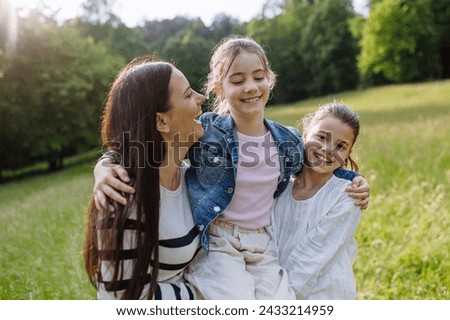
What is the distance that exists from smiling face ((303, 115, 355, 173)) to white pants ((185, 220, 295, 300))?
0.47 meters

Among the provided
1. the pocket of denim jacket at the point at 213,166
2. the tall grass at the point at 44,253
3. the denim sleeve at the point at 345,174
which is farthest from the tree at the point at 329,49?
the pocket of denim jacket at the point at 213,166

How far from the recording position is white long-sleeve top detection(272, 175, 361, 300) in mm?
2395

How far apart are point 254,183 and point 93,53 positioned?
54.8 feet

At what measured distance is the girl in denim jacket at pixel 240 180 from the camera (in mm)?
2305

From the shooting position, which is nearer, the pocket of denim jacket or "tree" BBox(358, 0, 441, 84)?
the pocket of denim jacket

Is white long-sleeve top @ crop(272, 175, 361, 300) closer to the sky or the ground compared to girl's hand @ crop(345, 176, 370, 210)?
closer to the ground

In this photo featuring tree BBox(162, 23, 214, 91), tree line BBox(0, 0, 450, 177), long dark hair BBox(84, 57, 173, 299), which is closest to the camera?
long dark hair BBox(84, 57, 173, 299)

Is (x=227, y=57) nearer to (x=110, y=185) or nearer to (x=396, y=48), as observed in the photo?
(x=110, y=185)

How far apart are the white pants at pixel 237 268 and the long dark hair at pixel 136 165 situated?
10.3 inches

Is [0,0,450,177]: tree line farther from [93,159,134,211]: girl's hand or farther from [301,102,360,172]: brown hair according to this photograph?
[93,159,134,211]: girl's hand

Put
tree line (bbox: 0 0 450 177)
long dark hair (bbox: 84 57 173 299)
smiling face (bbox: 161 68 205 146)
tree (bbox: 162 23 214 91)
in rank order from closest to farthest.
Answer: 1. long dark hair (bbox: 84 57 173 299)
2. smiling face (bbox: 161 68 205 146)
3. tree (bbox: 162 23 214 91)
4. tree line (bbox: 0 0 450 177)

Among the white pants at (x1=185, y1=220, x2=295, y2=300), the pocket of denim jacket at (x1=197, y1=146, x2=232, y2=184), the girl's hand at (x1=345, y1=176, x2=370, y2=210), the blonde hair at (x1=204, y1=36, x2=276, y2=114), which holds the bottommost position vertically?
the white pants at (x1=185, y1=220, x2=295, y2=300)

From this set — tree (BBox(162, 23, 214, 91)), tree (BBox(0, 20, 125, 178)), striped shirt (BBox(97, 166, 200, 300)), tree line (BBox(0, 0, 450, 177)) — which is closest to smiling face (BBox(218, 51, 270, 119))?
striped shirt (BBox(97, 166, 200, 300))
